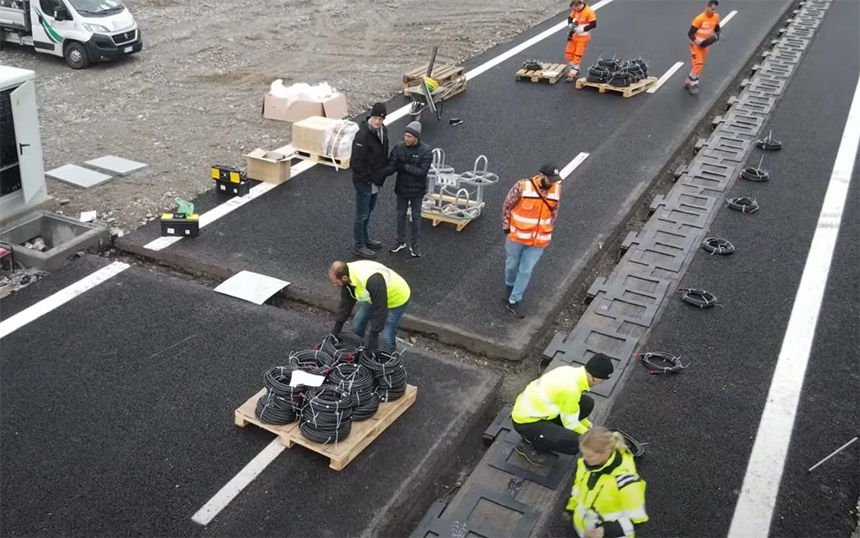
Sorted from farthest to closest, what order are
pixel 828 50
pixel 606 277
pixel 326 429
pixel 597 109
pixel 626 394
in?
pixel 828 50 → pixel 597 109 → pixel 606 277 → pixel 626 394 → pixel 326 429

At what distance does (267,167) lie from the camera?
41.6 ft

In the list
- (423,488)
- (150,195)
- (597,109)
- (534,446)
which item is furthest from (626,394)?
(597,109)

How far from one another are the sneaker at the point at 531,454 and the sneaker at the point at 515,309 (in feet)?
7.62

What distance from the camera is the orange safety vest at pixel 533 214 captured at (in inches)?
349

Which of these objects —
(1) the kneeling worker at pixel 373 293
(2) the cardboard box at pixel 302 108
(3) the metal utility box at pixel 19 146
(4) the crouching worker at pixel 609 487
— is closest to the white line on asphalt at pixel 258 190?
(2) the cardboard box at pixel 302 108

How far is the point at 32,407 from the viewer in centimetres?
772

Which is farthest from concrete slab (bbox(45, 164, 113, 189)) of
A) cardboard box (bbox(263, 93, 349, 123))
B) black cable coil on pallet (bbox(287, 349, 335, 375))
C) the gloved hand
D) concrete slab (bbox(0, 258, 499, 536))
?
the gloved hand

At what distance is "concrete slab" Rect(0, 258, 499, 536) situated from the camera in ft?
21.5

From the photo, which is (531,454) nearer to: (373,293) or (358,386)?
(358,386)

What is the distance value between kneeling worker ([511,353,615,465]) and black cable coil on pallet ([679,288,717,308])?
3598mm

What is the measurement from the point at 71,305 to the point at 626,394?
698cm

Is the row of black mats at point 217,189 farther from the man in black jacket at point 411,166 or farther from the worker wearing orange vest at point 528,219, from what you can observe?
the worker wearing orange vest at point 528,219

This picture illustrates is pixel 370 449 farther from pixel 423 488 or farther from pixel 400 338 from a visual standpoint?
pixel 400 338

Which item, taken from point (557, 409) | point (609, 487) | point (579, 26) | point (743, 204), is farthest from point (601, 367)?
point (579, 26)
